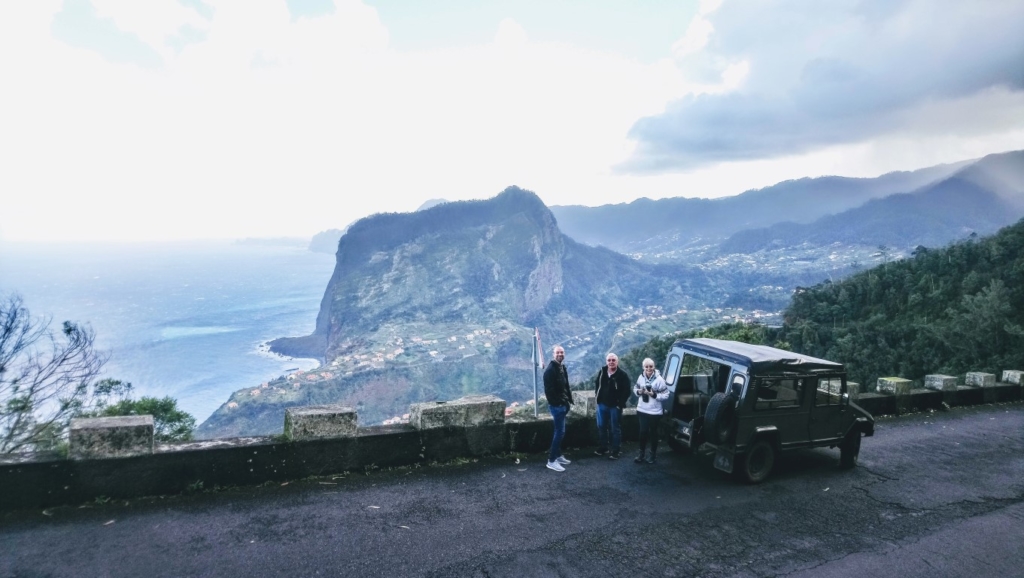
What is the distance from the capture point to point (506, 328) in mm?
182750

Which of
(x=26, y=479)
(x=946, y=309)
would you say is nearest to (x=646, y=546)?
(x=26, y=479)

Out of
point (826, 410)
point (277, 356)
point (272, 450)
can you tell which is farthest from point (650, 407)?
point (277, 356)

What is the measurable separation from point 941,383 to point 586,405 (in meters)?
9.94

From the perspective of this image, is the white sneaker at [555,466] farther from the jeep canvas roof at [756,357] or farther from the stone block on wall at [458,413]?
the jeep canvas roof at [756,357]

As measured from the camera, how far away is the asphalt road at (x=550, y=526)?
4.74 metres

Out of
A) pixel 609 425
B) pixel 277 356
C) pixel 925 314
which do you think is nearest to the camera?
pixel 609 425

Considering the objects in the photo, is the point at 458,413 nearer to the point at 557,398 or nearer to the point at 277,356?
the point at 557,398

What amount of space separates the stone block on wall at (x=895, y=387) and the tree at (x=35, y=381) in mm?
22016

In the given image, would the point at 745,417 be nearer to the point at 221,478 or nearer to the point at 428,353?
the point at 221,478

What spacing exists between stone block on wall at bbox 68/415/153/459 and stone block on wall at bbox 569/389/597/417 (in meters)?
5.52

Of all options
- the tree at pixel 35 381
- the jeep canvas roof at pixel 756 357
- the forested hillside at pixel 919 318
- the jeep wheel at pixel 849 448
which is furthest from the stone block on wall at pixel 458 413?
the forested hillside at pixel 919 318

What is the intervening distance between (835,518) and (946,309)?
75.0m

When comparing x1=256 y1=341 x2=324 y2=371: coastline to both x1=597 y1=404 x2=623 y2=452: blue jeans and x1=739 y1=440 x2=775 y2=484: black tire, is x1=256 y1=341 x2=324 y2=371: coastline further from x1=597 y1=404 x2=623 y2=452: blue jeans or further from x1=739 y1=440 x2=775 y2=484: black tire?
x1=739 y1=440 x2=775 y2=484: black tire

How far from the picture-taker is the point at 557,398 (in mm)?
7734
